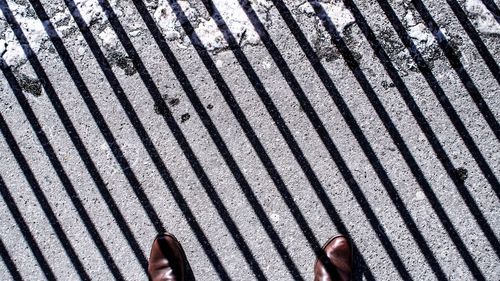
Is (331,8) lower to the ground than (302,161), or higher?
higher

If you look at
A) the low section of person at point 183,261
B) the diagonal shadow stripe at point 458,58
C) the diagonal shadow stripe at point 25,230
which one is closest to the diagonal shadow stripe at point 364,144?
Answer: the low section of person at point 183,261

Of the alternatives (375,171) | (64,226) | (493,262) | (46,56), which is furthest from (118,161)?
(493,262)

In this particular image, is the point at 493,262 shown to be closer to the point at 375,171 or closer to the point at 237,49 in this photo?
the point at 375,171

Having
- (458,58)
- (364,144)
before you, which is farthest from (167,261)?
(458,58)

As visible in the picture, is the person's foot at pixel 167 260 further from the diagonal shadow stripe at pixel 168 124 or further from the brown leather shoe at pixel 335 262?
the brown leather shoe at pixel 335 262

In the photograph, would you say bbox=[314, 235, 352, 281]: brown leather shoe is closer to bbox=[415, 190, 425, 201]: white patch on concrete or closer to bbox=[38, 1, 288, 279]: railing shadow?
bbox=[38, 1, 288, 279]: railing shadow

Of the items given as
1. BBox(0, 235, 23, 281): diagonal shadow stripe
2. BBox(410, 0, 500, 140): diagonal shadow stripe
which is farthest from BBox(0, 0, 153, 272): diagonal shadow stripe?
BBox(410, 0, 500, 140): diagonal shadow stripe
